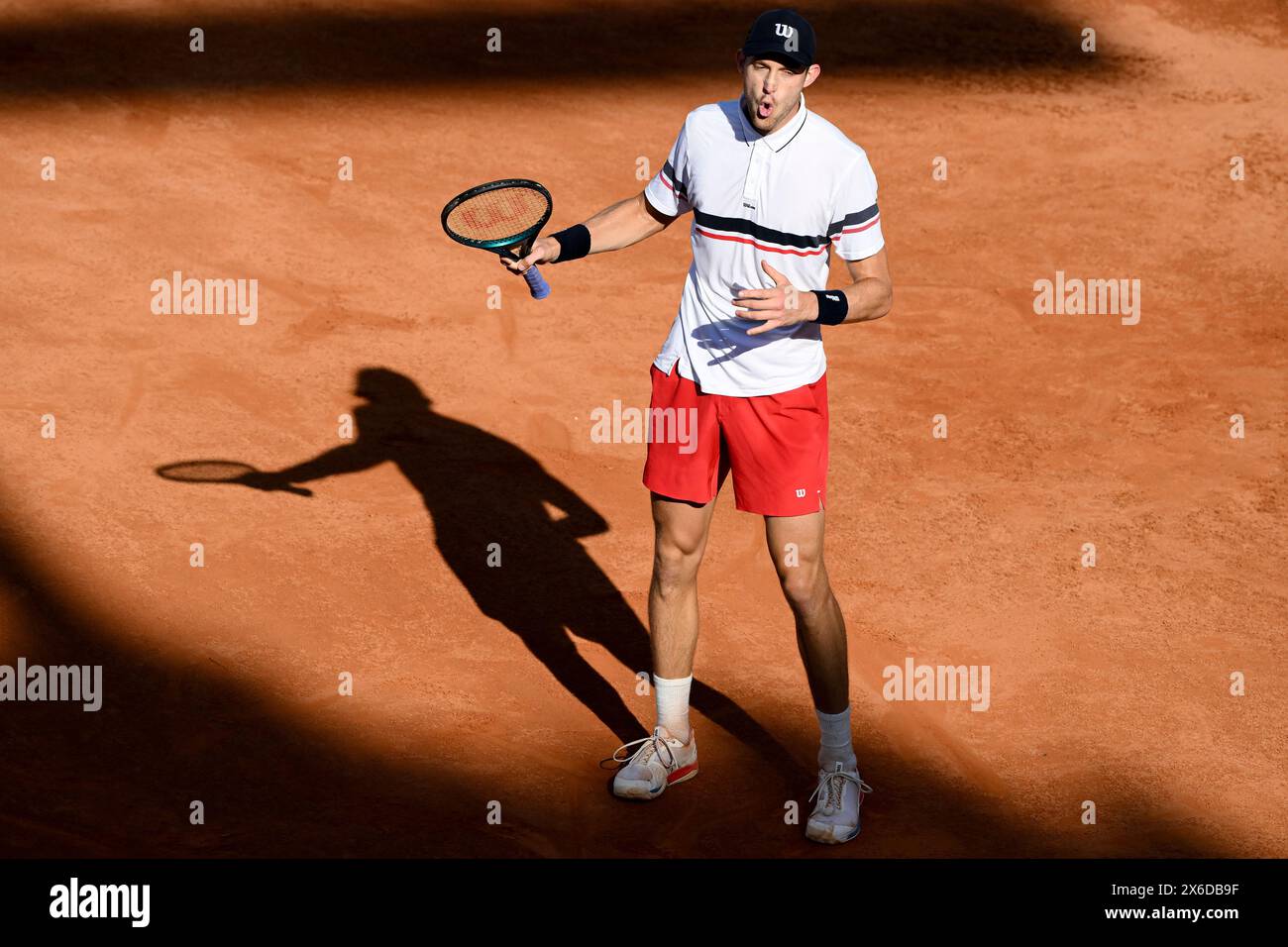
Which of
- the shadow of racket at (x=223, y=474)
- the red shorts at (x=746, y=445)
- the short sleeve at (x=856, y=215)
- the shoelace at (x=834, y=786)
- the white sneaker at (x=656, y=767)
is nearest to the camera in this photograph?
the short sleeve at (x=856, y=215)

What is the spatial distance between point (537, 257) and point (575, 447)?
300 centimetres

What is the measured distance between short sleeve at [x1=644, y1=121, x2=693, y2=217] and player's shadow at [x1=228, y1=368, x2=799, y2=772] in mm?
2018

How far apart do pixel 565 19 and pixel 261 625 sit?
26.0 feet

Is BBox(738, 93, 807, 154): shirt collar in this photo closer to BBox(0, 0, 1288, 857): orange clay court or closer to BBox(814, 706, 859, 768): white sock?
BBox(814, 706, 859, 768): white sock

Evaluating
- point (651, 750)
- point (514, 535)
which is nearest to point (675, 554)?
point (651, 750)

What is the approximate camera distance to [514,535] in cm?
777

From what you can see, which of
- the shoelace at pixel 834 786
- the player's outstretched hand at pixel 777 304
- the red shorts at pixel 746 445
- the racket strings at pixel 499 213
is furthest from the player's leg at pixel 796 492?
the racket strings at pixel 499 213

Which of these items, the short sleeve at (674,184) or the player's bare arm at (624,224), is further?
the player's bare arm at (624,224)

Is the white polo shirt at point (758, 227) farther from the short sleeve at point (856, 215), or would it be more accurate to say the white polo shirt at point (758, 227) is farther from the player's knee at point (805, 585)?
the player's knee at point (805, 585)

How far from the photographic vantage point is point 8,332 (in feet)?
30.1

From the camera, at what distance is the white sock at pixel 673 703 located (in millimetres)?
6027

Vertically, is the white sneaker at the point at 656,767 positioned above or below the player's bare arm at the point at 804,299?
below

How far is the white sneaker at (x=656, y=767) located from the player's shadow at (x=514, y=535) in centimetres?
35

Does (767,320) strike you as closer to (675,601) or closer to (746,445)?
(746,445)
